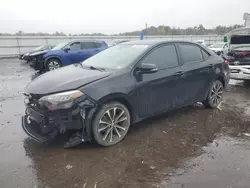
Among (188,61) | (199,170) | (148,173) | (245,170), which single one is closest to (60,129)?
(148,173)

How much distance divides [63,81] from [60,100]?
15.6 inches

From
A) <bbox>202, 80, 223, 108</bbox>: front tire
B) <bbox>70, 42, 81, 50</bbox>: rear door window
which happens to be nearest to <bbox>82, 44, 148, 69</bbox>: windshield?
<bbox>202, 80, 223, 108</bbox>: front tire

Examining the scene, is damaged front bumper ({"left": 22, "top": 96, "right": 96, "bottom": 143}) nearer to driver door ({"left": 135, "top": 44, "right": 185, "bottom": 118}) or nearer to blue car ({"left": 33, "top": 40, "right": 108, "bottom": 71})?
driver door ({"left": 135, "top": 44, "right": 185, "bottom": 118})

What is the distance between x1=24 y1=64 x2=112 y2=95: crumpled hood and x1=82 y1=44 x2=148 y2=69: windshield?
1.25 feet

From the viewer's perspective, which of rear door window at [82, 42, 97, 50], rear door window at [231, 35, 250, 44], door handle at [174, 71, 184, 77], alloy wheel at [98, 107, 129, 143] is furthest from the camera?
rear door window at [82, 42, 97, 50]

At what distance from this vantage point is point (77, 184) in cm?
291

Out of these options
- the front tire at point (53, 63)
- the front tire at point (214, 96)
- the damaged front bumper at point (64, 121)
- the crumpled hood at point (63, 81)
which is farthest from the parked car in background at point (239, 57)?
the front tire at point (53, 63)

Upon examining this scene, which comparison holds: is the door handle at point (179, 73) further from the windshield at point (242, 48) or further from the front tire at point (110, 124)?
the windshield at point (242, 48)

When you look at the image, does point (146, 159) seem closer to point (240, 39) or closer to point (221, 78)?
point (221, 78)

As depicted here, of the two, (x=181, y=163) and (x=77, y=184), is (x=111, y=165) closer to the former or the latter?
(x=77, y=184)

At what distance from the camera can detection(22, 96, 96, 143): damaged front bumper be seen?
3.44 m

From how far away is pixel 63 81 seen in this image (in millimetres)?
3707

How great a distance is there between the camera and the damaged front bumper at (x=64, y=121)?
136 inches

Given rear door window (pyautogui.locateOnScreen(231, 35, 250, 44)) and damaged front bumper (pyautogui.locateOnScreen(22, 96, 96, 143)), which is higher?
rear door window (pyautogui.locateOnScreen(231, 35, 250, 44))
